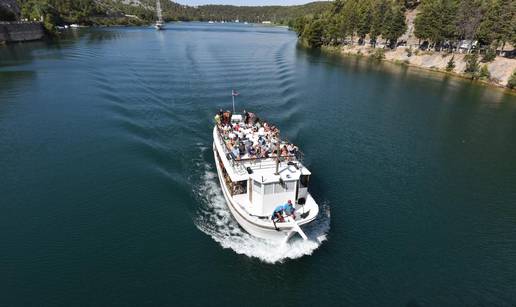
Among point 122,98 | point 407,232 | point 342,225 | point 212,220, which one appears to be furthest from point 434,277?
point 122,98

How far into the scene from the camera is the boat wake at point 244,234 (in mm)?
22891

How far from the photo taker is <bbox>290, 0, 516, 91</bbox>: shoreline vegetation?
263 feet

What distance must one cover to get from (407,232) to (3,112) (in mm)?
52801

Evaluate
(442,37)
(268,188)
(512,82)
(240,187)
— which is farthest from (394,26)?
(268,188)

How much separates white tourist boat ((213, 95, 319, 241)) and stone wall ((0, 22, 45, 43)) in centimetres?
12592

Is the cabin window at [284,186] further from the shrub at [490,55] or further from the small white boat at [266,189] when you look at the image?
the shrub at [490,55]

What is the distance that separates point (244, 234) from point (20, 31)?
448 feet

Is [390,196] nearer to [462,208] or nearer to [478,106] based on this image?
[462,208]

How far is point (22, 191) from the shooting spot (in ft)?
94.4

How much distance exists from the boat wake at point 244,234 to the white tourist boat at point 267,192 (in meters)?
0.68

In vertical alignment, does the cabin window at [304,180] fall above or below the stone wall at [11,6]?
below

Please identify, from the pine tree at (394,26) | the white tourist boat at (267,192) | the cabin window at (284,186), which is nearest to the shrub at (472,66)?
the pine tree at (394,26)

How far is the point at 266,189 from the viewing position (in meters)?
23.1

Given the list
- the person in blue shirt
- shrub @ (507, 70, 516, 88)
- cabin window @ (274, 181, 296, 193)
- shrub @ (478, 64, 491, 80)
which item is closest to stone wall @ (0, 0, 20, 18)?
cabin window @ (274, 181, 296, 193)
